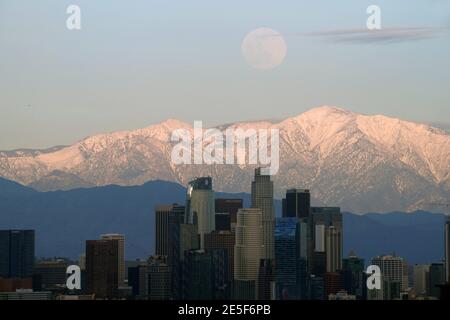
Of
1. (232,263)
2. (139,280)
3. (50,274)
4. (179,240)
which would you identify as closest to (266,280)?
(232,263)

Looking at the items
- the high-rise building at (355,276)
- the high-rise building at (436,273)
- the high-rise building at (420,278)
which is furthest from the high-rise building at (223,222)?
the high-rise building at (436,273)

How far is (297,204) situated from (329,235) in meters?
5.82

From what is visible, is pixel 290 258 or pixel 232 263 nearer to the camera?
pixel 232 263

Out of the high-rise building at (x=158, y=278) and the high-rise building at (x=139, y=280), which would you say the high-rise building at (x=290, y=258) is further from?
the high-rise building at (x=139, y=280)

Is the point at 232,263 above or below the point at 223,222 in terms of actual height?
below

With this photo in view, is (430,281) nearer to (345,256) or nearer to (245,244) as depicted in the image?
(345,256)

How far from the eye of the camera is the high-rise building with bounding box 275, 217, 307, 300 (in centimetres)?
5425

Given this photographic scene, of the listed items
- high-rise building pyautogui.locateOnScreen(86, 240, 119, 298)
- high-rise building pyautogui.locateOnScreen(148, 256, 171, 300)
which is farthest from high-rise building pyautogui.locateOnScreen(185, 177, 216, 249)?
high-rise building pyautogui.locateOnScreen(86, 240, 119, 298)

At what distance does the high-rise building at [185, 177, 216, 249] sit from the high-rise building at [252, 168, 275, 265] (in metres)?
2.98

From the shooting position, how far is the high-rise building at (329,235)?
57575mm

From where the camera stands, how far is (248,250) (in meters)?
59.8

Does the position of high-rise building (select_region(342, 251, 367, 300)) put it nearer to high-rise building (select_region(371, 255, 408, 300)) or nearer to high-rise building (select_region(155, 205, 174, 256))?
high-rise building (select_region(371, 255, 408, 300))

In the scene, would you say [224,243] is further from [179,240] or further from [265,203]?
[265,203]

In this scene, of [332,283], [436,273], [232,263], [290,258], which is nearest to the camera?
[436,273]
